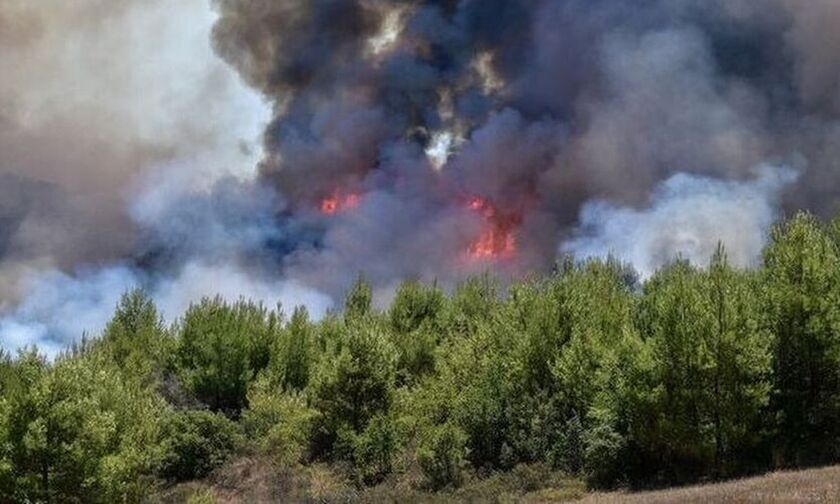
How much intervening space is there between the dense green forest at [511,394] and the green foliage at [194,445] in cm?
16

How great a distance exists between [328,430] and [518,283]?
19.9 metres

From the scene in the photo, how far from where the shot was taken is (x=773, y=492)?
31.2 m

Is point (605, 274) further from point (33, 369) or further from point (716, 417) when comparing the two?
point (33, 369)

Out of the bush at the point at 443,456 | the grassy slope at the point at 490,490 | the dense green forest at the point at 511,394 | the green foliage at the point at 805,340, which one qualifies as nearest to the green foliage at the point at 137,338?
the dense green forest at the point at 511,394

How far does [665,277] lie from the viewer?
7225cm

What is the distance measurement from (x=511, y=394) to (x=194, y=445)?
85.0 ft

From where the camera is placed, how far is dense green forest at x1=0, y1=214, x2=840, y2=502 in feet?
131

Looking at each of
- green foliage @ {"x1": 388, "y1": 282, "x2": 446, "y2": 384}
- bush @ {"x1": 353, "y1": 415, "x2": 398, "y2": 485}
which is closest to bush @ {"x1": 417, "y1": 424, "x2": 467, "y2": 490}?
bush @ {"x1": 353, "y1": 415, "x2": 398, "y2": 485}

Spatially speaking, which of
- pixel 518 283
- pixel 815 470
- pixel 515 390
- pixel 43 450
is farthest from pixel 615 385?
pixel 43 450

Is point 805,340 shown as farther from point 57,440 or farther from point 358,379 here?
point 57,440

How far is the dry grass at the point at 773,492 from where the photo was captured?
95.1 feet

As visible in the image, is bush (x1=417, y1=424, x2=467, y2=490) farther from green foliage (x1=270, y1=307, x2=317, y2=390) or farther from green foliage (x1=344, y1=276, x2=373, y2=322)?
green foliage (x1=344, y1=276, x2=373, y2=322)

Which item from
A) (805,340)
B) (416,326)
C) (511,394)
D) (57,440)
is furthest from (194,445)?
(805,340)

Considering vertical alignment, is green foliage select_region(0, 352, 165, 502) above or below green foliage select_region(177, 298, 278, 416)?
below
